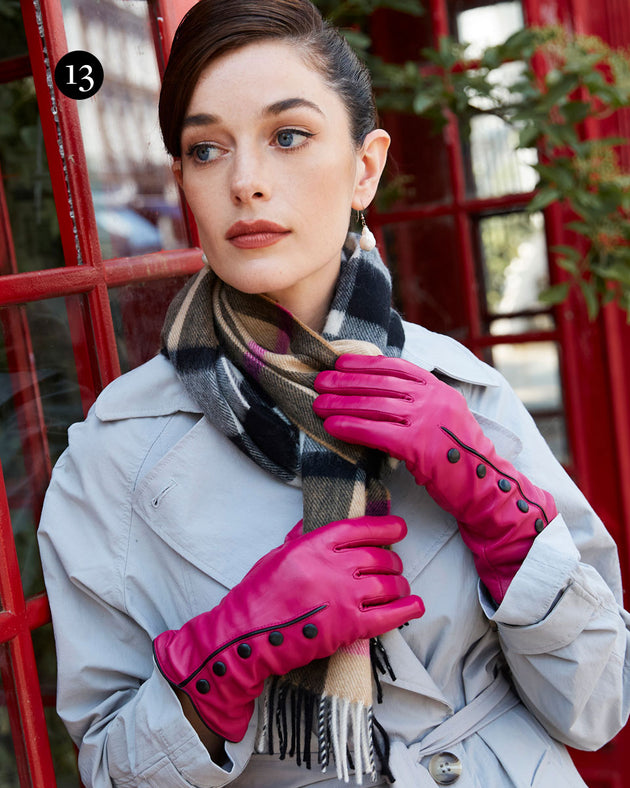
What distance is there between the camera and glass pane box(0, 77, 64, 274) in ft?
6.64

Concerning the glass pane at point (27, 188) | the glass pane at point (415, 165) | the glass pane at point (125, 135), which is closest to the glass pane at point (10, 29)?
the glass pane at point (27, 188)

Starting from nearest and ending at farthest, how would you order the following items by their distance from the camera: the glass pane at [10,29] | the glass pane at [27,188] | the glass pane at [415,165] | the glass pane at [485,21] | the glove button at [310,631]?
the glove button at [310,631] < the glass pane at [10,29] < the glass pane at [27,188] < the glass pane at [485,21] < the glass pane at [415,165]

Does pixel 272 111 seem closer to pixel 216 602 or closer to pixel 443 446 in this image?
pixel 443 446

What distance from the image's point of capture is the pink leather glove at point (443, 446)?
1.29 metres

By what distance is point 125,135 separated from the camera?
167 centimetres

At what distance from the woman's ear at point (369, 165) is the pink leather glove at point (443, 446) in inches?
12.6

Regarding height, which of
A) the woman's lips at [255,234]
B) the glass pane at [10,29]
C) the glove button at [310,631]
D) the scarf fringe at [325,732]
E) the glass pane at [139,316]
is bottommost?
the scarf fringe at [325,732]

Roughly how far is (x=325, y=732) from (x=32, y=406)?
700 mm

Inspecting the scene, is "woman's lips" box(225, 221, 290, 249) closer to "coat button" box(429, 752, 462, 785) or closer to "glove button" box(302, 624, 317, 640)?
"glove button" box(302, 624, 317, 640)

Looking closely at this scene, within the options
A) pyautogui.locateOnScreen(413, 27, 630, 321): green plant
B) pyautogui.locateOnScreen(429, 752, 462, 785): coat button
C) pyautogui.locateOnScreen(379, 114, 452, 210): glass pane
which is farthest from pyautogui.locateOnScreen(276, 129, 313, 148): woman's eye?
pyautogui.locateOnScreen(379, 114, 452, 210): glass pane

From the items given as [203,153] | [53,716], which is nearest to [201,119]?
[203,153]

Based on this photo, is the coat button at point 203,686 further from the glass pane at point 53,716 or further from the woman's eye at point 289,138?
the woman's eye at point 289,138

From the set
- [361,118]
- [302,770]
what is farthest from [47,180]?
[302,770]

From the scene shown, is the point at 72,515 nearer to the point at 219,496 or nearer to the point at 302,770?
the point at 219,496
